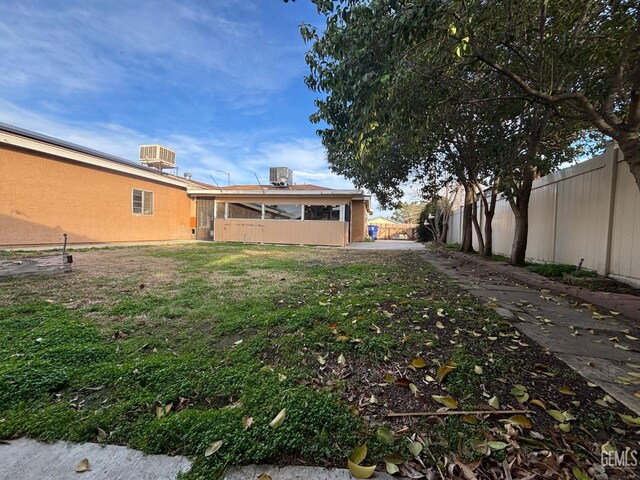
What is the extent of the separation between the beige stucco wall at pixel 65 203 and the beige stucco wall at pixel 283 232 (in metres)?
3.26

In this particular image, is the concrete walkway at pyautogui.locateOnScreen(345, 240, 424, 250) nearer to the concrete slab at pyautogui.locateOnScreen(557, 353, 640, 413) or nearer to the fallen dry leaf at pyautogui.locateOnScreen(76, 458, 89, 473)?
the concrete slab at pyautogui.locateOnScreen(557, 353, 640, 413)

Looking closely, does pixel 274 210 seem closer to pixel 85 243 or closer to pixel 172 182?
pixel 172 182

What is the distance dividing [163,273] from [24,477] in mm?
4849

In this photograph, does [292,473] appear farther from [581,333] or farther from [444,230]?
[444,230]

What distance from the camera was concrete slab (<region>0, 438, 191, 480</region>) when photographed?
1.18 m

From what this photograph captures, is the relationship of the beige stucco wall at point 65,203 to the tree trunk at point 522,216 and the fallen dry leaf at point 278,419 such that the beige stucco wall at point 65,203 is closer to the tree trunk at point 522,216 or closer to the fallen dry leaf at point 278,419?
the fallen dry leaf at point 278,419

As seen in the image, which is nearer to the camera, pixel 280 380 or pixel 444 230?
pixel 280 380

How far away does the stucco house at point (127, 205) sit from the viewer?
862 centimetres

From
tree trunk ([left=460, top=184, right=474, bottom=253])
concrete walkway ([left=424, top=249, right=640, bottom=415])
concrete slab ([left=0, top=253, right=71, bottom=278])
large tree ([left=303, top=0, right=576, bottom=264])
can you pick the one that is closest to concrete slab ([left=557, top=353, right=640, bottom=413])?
concrete walkway ([left=424, top=249, right=640, bottom=415])

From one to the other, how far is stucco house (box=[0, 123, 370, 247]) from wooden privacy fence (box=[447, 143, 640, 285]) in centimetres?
777

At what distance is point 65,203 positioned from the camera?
32.3 ft

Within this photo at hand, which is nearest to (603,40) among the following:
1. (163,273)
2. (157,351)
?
(157,351)

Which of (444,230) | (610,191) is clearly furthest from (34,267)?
(444,230)

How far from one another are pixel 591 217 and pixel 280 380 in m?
5.66
